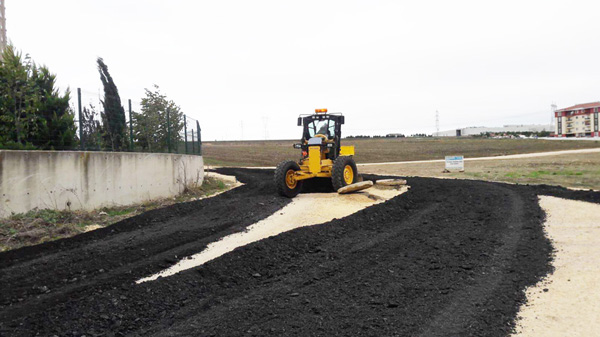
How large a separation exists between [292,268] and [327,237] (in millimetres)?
2025

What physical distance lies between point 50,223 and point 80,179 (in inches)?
73.7

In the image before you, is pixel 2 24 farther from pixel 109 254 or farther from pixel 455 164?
pixel 455 164

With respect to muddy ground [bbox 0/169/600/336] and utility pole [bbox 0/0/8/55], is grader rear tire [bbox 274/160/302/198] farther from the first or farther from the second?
utility pole [bbox 0/0/8/55]

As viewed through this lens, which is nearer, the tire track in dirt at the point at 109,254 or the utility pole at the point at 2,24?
the tire track in dirt at the point at 109,254

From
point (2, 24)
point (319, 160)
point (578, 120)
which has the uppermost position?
point (578, 120)

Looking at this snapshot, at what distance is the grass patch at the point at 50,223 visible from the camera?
8211 millimetres

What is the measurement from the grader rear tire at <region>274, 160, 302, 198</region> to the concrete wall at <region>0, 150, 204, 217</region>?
3.79 metres

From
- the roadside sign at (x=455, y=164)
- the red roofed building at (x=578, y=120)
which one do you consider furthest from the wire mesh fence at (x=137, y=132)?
the red roofed building at (x=578, y=120)

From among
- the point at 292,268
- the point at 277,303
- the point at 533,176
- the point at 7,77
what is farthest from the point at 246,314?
the point at 533,176

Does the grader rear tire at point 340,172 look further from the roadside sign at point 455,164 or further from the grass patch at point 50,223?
the roadside sign at point 455,164

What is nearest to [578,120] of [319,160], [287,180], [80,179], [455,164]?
[455,164]

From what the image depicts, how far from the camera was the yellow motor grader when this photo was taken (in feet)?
45.4

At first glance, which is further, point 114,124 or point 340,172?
point 340,172

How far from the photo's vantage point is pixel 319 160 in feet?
47.2
